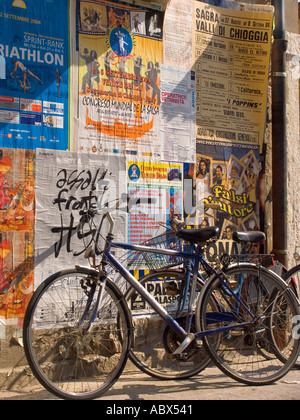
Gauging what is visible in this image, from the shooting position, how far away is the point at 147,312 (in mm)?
4176

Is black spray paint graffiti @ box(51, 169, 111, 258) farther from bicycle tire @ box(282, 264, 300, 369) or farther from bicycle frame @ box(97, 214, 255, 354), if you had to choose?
bicycle tire @ box(282, 264, 300, 369)

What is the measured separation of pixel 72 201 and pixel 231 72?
2172 millimetres

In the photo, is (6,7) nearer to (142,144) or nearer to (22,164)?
(22,164)

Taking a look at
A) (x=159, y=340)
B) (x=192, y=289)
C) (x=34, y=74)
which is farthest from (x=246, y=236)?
(x=34, y=74)

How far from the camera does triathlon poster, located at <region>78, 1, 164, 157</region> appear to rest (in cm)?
404

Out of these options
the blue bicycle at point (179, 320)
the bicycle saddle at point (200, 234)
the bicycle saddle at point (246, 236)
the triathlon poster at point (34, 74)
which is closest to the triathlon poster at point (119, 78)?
the triathlon poster at point (34, 74)

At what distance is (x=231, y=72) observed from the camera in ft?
15.8

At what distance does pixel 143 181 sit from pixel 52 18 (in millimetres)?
1558

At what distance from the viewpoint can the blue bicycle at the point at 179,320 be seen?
11.2 ft

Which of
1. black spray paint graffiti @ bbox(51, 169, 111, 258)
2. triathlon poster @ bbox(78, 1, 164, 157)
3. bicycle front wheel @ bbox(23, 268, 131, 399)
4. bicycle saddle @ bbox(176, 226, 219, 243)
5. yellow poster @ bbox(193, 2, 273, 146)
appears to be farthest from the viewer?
yellow poster @ bbox(193, 2, 273, 146)

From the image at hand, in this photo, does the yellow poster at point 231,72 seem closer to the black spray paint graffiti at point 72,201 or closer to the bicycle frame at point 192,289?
the black spray paint graffiti at point 72,201

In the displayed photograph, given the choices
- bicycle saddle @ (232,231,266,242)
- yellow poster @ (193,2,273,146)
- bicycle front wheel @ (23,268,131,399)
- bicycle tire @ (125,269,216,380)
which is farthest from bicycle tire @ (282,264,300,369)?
bicycle front wheel @ (23,268,131,399)

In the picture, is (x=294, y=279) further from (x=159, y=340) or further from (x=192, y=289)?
(x=159, y=340)

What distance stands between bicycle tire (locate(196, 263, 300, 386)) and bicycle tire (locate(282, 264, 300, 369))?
35 cm
